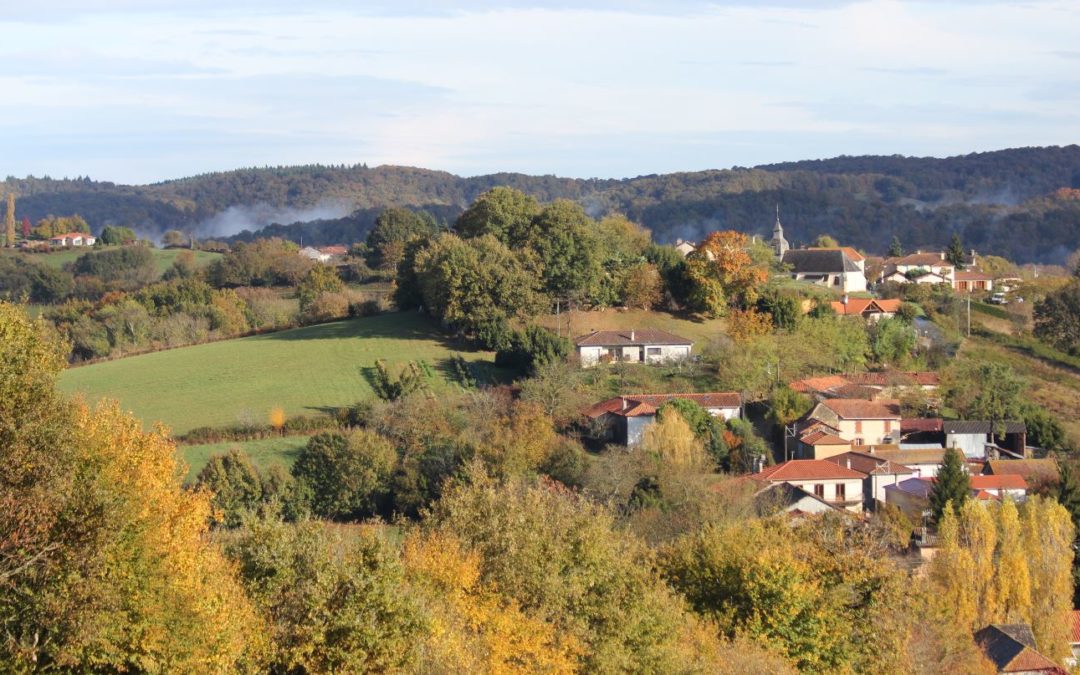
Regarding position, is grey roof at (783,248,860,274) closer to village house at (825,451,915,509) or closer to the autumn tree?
the autumn tree

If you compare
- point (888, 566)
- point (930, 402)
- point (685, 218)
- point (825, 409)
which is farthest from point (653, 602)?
point (685, 218)

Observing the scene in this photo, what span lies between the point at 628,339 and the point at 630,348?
40 cm

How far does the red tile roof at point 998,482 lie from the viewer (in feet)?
108

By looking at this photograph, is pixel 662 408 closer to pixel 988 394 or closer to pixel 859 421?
pixel 859 421

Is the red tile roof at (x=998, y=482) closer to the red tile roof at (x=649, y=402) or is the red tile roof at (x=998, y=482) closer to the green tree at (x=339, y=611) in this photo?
the red tile roof at (x=649, y=402)

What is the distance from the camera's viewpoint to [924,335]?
48531 millimetres

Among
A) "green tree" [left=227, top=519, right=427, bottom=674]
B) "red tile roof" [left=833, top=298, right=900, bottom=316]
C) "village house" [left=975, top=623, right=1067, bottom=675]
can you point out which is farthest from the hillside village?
"green tree" [left=227, top=519, right=427, bottom=674]

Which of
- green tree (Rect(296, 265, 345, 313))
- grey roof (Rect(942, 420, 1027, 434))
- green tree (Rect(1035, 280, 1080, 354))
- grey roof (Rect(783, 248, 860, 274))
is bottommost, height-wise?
A: grey roof (Rect(942, 420, 1027, 434))

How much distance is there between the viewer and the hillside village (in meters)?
23.6

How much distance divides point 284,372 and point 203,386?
2.99 metres

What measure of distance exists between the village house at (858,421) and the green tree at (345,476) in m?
13.4

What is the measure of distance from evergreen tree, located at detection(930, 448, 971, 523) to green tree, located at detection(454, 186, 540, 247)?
2249 cm

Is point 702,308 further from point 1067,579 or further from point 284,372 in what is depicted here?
point 1067,579

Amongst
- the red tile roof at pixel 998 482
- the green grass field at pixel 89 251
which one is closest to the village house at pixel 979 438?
the red tile roof at pixel 998 482
